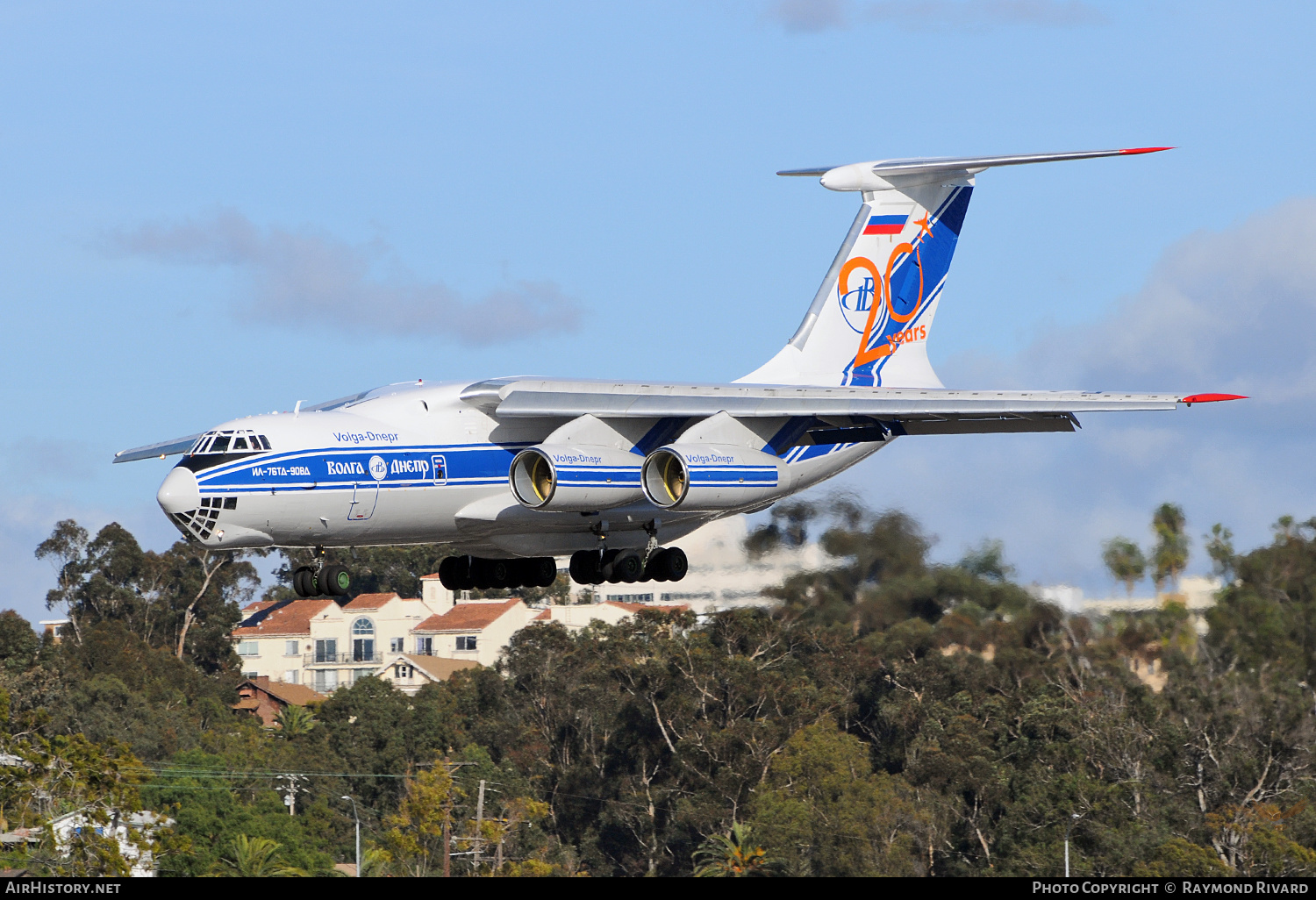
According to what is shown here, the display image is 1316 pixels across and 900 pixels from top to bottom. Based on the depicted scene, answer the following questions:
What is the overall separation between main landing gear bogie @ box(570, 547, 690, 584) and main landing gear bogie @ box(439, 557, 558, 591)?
0.62 metres

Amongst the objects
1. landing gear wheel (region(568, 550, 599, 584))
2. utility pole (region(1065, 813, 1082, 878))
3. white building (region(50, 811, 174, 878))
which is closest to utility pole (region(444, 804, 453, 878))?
white building (region(50, 811, 174, 878))

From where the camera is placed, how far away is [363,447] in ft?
51.5

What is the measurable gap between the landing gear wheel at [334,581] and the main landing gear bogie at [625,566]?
102 inches

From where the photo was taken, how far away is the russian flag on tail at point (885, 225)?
1989 cm

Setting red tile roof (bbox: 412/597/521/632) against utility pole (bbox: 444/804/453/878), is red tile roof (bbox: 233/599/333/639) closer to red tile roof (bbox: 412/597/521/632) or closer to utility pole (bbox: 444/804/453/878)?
red tile roof (bbox: 412/597/521/632)

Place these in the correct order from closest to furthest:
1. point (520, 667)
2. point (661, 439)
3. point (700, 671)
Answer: point (661, 439) → point (700, 671) → point (520, 667)

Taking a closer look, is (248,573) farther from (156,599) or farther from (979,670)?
(979,670)

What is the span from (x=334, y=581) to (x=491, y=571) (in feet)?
8.77

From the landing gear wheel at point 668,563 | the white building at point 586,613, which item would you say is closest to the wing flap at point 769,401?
the landing gear wheel at point 668,563

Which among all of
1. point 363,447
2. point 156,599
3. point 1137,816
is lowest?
point 1137,816

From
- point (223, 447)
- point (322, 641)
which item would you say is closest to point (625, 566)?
point (223, 447)

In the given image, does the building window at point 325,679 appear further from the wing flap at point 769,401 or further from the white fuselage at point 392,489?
the wing flap at point 769,401
